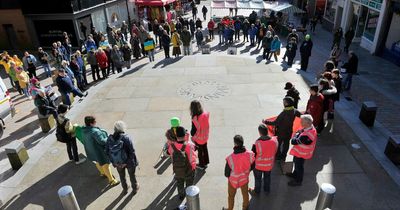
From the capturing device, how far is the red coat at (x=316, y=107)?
7.50 metres

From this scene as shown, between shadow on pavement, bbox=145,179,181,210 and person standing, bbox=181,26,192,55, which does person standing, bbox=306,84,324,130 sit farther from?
person standing, bbox=181,26,192,55

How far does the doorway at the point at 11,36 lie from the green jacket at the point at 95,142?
16.6m

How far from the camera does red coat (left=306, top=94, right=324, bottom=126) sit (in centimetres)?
750

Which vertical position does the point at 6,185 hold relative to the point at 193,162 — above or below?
below

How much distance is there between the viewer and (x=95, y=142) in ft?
21.0

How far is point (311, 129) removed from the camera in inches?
230

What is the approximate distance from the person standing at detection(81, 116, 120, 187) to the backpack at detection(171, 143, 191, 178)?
178cm

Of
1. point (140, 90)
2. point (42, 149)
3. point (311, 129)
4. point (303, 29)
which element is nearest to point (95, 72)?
point (140, 90)

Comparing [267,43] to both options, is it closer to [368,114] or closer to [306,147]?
[368,114]

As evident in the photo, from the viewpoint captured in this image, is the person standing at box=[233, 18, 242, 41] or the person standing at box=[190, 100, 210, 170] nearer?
the person standing at box=[190, 100, 210, 170]

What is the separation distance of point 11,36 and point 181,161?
19042mm

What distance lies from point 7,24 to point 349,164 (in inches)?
819

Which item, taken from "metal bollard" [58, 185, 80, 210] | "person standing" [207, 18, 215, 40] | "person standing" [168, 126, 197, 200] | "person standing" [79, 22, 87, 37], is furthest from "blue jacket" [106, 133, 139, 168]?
"person standing" [79, 22, 87, 37]

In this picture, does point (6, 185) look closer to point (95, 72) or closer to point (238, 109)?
point (238, 109)
